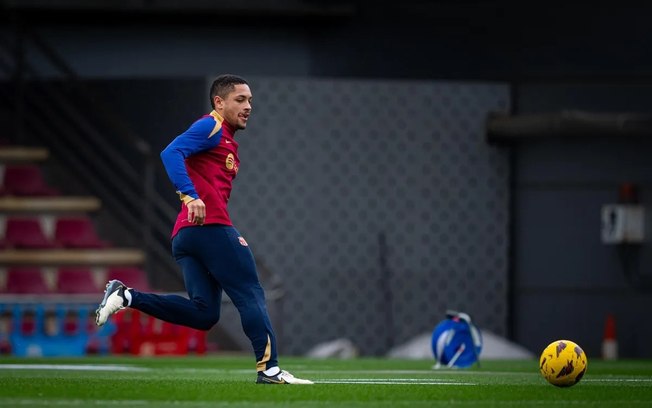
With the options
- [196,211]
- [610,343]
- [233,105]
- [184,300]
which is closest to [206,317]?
[184,300]

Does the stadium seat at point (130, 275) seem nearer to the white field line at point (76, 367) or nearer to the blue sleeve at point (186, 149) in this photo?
the white field line at point (76, 367)

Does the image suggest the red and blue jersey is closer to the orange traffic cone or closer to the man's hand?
the man's hand

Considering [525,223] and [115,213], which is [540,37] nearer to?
[525,223]

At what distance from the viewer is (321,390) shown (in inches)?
308

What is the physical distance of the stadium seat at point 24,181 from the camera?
63.3ft

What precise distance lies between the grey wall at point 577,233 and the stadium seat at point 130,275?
5147 mm

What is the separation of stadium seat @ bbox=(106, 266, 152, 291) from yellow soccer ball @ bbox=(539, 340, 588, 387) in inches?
418

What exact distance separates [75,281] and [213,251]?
35.7 ft

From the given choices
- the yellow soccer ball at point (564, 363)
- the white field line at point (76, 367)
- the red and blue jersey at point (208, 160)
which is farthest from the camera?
the white field line at point (76, 367)

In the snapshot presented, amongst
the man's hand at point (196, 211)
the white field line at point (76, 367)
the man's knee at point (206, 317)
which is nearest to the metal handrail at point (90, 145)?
the white field line at point (76, 367)

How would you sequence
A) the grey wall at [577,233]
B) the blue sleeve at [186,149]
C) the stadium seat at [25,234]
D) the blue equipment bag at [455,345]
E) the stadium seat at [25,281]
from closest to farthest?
the blue sleeve at [186,149] → the blue equipment bag at [455,345] → the stadium seat at [25,281] → the stadium seat at [25,234] → the grey wall at [577,233]

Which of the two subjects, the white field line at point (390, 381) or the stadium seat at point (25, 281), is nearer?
the white field line at point (390, 381)

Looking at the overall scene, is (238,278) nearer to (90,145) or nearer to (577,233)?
(90,145)

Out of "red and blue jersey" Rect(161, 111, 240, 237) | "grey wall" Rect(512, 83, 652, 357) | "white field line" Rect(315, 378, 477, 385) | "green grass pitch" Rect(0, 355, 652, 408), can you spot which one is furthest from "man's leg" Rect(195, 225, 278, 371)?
"grey wall" Rect(512, 83, 652, 357)
